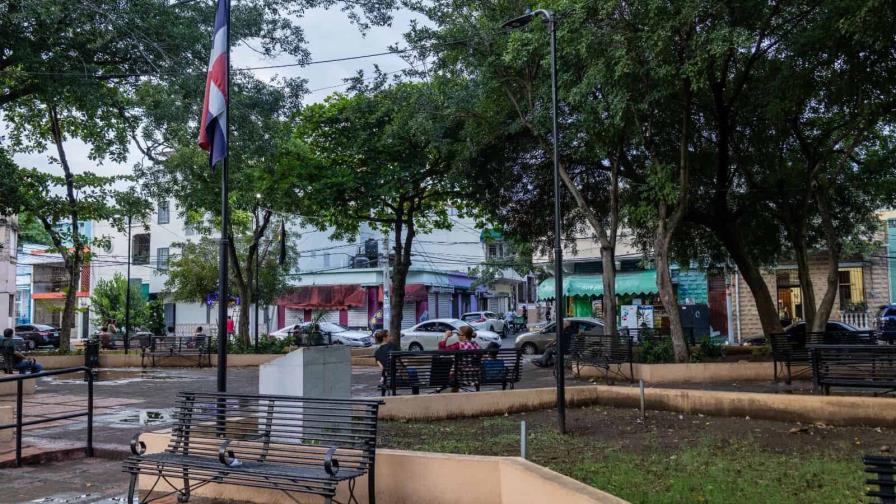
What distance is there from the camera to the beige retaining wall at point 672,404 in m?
9.17

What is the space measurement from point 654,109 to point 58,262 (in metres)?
53.0

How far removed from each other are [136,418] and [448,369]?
4.91 m

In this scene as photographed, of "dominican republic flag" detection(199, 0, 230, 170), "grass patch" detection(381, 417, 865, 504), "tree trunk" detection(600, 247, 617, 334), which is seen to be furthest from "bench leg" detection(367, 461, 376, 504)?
"tree trunk" detection(600, 247, 617, 334)

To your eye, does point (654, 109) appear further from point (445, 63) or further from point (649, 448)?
point (649, 448)

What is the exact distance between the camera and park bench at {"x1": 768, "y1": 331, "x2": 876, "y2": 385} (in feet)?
45.6

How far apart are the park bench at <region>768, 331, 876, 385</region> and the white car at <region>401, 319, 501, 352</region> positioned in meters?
16.1

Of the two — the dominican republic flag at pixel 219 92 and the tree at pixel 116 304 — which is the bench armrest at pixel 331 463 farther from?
the tree at pixel 116 304

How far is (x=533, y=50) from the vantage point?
1600 centimetres

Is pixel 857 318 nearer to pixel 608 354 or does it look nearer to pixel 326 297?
pixel 608 354

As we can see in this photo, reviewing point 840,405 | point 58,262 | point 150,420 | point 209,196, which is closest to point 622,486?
point 840,405

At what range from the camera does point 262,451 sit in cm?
631

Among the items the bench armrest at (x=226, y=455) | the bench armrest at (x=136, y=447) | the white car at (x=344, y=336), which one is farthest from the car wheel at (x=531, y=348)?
the bench armrest at (x=226, y=455)

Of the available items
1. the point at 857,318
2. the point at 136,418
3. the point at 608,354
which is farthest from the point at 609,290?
the point at 857,318

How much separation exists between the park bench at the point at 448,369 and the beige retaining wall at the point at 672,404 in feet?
2.95
